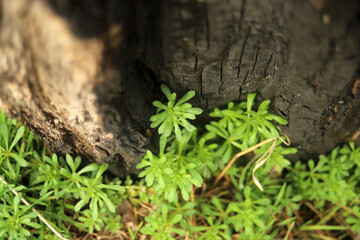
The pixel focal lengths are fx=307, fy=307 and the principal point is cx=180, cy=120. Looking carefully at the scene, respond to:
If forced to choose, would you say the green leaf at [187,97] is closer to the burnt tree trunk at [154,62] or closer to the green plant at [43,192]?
the burnt tree trunk at [154,62]

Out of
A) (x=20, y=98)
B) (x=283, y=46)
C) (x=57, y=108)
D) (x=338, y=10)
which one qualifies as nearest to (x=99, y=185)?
(x=57, y=108)

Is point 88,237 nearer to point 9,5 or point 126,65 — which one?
point 126,65

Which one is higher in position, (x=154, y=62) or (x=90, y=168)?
(x=154, y=62)

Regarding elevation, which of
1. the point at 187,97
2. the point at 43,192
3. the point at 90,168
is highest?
the point at 187,97

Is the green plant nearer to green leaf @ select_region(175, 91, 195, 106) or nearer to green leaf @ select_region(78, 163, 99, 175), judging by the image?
green leaf @ select_region(78, 163, 99, 175)

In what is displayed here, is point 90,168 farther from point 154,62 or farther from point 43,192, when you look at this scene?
point 154,62

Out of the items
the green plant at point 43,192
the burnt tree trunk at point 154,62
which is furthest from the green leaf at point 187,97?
the green plant at point 43,192

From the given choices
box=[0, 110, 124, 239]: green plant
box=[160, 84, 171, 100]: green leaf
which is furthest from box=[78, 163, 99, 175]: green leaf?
box=[160, 84, 171, 100]: green leaf

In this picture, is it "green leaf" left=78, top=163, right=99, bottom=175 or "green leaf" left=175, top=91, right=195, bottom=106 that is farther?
"green leaf" left=78, top=163, right=99, bottom=175

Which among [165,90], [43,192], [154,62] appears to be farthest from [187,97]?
[43,192]
